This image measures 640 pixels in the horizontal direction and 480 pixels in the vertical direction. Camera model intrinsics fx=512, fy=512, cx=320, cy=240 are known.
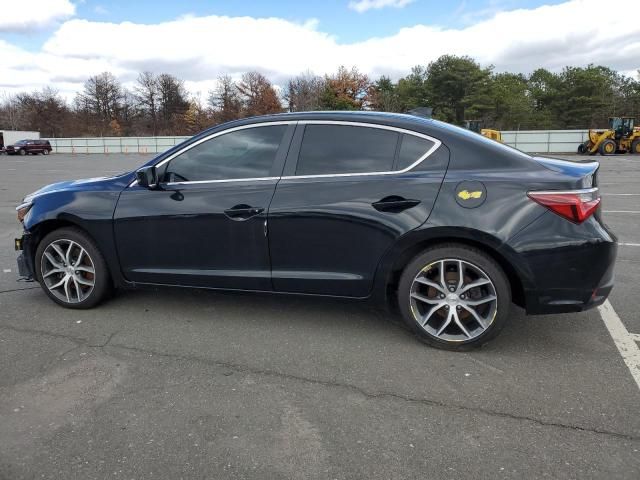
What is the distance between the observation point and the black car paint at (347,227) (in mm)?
3314

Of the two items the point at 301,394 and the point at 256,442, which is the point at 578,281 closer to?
the point at 301,394

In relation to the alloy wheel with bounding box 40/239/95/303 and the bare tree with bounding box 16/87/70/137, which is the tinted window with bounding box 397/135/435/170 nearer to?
the alloy wheel with bounding box 40/239/95/303

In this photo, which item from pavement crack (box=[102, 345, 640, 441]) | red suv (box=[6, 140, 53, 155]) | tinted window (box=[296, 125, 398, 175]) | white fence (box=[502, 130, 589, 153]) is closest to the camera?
pavement crack (box=[102, 345, 640, 441])

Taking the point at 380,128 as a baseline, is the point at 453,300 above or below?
below

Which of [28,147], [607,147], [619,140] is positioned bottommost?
[607,147]

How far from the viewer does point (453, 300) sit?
352 centimetres

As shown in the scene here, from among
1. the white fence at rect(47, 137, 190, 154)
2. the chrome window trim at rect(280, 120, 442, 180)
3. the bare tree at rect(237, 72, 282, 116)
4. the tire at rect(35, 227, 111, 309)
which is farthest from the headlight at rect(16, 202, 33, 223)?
the bare tree at rect(237, 72, 282, 116)

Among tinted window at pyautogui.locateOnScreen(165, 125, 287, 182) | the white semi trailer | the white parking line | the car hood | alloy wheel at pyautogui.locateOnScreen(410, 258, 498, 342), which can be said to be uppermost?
the white semi trailer

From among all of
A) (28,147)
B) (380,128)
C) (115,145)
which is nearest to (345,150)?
(380,128)

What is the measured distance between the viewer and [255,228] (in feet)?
12.4

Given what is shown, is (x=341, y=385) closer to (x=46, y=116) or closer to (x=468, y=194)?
(x=468, y=194)

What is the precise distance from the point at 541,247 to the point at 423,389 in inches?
46.8

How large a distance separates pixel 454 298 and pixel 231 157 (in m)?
1.98

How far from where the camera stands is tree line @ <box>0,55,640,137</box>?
54.8 m
